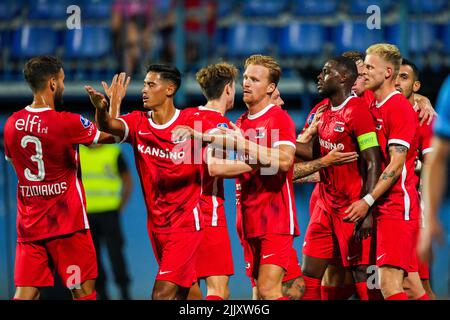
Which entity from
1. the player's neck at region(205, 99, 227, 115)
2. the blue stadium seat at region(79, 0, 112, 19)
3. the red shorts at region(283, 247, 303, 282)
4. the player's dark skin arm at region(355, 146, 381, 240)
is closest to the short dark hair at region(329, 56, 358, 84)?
the player's dark skin arm at region(355, 146, 381, 240)

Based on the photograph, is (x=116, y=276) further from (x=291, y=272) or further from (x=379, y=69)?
(x=379, y=69)

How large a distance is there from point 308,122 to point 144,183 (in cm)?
149

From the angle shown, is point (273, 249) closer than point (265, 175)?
Yes

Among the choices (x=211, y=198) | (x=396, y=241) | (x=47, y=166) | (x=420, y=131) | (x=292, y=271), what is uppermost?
(x=420, y=131)

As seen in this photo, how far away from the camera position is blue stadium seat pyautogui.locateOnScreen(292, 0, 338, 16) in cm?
1211

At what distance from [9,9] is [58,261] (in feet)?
20.2

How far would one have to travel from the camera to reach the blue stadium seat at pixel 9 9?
11.9 m

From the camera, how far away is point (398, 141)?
648 centimetres

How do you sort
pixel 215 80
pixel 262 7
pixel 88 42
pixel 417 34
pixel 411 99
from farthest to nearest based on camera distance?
pixel 262 7
pixel 88 42
pixel 417 34
pixel 411 99
pixel 215 80

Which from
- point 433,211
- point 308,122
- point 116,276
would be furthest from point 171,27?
point 433,211

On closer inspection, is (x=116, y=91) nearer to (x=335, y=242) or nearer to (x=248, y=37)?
(x=335, y=242)

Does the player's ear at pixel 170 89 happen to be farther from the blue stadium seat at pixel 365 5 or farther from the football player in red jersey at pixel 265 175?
the blue stadium seat at pixel 365 5

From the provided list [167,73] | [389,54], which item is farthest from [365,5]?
[167,73]

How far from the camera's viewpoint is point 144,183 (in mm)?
6492
